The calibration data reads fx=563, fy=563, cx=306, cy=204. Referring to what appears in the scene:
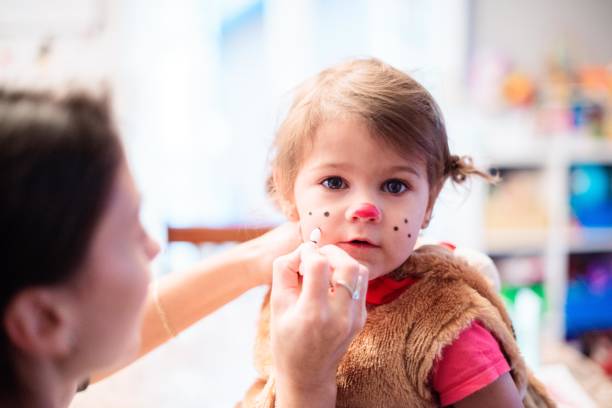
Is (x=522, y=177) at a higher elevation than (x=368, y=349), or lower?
lower

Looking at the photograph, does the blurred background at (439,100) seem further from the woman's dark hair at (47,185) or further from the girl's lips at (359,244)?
the woman's dark hair at (47,185)

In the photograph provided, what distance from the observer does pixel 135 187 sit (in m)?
0.60

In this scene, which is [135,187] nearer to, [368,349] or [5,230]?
[5,230]

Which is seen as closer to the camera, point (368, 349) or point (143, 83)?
point (368, 349)

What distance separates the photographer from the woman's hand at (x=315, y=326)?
674 millimetres

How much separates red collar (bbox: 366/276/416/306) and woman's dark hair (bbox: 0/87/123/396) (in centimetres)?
47

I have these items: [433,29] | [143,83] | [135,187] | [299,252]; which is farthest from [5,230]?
[433,29]

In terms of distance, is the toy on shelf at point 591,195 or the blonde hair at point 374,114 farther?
the toy on shelf at point 591,195

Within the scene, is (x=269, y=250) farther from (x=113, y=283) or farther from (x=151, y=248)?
(x=113, y=283)

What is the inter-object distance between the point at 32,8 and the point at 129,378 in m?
2.23

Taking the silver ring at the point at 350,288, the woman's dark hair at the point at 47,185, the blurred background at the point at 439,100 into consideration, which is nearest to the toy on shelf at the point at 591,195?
the blurred background at the point at 439,100

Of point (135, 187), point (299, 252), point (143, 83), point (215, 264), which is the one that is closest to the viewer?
point (135, 187)

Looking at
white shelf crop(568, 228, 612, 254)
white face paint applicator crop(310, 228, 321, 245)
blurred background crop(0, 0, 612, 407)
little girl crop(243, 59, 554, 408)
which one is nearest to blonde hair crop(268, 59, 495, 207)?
little girl crop(243, 59, 554, 408)

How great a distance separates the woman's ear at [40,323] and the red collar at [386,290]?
0.46 metres
